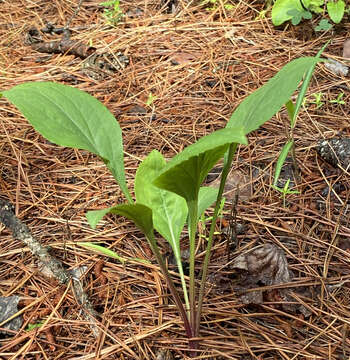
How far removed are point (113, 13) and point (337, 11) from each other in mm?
1356

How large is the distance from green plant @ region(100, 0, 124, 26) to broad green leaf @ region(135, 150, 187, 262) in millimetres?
1760

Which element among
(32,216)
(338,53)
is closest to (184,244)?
(32,216)

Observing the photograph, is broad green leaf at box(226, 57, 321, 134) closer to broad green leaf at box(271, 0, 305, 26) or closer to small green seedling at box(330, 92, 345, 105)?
small green seedling at box(330, 92, 345, 105)

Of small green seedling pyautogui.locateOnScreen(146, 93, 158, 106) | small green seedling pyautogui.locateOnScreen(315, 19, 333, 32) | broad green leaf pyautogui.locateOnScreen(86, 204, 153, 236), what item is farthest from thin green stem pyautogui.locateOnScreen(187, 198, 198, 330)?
small green seedling pyautogui.locateOnScreen(315, 19, 333, 32)

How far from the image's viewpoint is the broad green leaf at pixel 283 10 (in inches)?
91.6

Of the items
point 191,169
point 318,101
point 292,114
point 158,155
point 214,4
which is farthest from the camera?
point 214,4

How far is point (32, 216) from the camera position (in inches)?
61.1

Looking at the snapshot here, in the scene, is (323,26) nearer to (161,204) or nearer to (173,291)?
(161,204)

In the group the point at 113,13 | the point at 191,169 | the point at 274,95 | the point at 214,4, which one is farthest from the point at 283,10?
the point at 191,169

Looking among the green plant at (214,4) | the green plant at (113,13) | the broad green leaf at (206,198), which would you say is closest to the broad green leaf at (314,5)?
the green plant at (214,4)

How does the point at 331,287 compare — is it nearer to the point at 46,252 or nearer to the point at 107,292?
the point at 107,292

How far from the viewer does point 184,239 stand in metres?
1.43

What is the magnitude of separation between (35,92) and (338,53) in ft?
5.72

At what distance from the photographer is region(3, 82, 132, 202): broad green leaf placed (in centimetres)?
98
